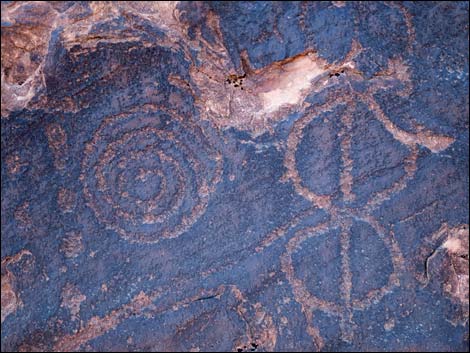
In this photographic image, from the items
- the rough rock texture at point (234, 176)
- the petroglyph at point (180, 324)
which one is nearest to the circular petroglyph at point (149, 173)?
the rough rock texture at point (234, 176)

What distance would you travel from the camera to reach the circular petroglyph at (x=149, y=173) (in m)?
1.67

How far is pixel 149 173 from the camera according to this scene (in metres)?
1.70

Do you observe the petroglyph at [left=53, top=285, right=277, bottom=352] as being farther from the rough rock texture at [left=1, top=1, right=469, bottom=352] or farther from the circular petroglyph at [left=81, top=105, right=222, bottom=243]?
the circular petroglyph at [left=81, top=105, right=222, bottom=243]

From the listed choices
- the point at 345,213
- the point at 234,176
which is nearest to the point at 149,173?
the point at 234,176

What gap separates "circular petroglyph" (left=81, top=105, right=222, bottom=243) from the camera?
1.67 metres

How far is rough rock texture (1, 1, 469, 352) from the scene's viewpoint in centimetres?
162

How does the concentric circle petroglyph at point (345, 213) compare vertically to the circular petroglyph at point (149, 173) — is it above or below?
below

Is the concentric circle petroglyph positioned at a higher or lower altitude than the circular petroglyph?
lower

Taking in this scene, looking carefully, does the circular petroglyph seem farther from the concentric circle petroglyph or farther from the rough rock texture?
the concentric circle petroglyph

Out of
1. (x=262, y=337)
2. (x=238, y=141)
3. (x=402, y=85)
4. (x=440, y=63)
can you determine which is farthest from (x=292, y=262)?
(x=440, y=63)

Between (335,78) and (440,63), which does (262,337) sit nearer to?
(335,78)

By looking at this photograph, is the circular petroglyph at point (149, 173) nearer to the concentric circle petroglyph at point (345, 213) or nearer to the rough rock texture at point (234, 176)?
the rough rock texture at point (234, 176)

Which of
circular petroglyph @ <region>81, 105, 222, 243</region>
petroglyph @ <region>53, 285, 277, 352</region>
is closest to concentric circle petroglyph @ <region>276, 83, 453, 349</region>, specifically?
petroglyph @ <region>53, 285, 277, 352</region>

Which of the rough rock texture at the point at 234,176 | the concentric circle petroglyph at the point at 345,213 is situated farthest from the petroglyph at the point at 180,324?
the concentric circle petroglyph at the point at 345,213
